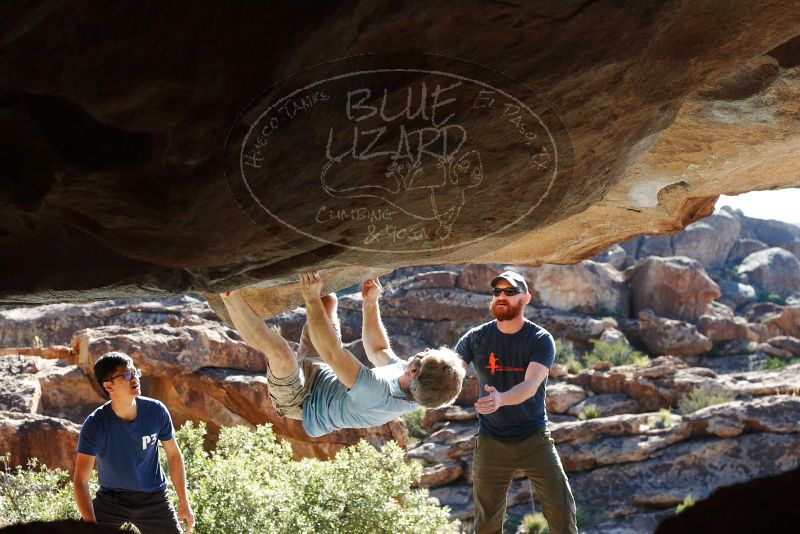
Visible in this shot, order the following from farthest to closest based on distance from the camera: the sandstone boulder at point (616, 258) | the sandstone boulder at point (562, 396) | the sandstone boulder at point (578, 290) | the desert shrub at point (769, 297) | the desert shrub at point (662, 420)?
the sandstone boulder at point (616, 258)
the desert shrub at point (769, 297)
the sandstone boulder at point (578, 290)
the sandstone boulder at point (562, 396)
the desert shrub at point (662, 420)

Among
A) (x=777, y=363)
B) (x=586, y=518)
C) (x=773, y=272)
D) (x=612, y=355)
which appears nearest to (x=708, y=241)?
(x=773, y=272)

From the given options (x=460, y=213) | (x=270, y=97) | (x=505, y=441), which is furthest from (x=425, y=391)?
(x=270, y=97)

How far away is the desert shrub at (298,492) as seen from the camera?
26.0 ft

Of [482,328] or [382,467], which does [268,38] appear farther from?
[382,467]

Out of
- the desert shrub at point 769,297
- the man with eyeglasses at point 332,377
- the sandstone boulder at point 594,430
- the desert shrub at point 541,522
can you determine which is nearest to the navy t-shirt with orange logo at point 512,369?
the man with eyeglasses at point 332,377

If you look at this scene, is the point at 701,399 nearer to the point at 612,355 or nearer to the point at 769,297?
the point at 612,355

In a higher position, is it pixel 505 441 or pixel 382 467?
pixel 505 441

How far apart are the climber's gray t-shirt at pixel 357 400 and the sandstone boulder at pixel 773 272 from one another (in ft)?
118

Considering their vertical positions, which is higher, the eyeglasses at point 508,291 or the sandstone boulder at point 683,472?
the eyeglasses at point 508,291

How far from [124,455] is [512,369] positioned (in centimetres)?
231

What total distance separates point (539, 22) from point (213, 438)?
44.3ft

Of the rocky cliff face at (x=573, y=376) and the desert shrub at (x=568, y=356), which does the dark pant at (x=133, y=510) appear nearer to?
the rocky cliff face at (x=573, y=376)

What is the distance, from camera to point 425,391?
4.12m

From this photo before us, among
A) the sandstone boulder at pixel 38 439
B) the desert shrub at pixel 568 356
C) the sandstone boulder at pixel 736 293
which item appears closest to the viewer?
the sandstone boulder at pixel 38 439
